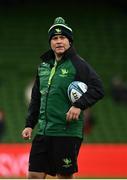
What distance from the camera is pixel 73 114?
670cm

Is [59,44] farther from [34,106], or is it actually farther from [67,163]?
[67,163]

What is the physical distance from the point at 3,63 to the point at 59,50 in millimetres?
14685

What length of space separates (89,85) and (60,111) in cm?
35

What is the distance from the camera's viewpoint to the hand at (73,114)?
6.70m

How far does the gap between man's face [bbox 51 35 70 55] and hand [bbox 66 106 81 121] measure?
0.56 m

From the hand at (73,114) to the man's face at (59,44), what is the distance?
1.83ft

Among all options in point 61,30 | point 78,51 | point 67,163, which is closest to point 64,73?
point 61,30

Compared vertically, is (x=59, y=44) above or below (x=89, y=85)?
above

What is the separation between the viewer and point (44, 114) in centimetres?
695

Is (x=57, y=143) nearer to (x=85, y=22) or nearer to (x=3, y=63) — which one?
(x=3, y=63)

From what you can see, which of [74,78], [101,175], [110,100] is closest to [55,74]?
[74,78]

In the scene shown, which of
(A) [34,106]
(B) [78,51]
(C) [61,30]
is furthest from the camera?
(B) [78,51]

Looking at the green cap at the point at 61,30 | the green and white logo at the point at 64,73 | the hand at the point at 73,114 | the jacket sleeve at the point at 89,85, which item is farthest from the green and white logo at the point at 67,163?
the green cap at the point at 61,30

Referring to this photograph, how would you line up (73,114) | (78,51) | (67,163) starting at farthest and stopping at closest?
1. (78,51)
2. (67,163)
3. (73,114)
